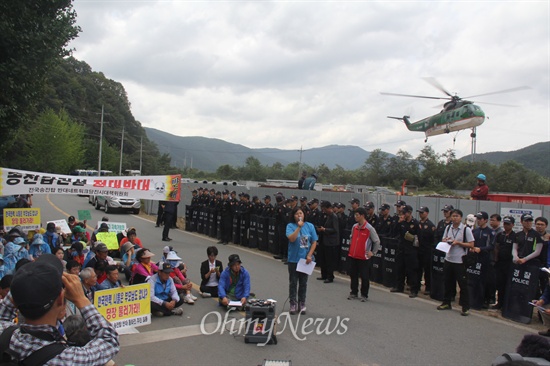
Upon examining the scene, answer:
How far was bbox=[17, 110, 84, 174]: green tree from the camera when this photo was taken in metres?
54.0

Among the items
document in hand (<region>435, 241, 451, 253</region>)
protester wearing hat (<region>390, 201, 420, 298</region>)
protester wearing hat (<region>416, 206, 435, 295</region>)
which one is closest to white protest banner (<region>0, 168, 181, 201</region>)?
protester wearing hat (<region>390, 201, 420, 298</region>)

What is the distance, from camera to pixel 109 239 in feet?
37.8

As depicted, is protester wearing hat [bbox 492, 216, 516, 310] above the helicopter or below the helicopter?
below

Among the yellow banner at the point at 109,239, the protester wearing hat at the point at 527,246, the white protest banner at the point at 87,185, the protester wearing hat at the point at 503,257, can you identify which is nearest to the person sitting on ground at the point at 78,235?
the yellow banner at the point at 109,239

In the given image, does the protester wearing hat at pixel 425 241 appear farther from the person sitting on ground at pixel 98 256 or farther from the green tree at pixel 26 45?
the green tree at pixel 26 45

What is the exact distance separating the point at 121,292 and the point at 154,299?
0.80m

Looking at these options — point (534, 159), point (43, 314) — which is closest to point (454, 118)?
point (43, 314)

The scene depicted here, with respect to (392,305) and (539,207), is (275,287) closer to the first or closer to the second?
(392,305)

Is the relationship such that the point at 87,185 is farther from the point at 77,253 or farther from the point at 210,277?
the point at 210,277

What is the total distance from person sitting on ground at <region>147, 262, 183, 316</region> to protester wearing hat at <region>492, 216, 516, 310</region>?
5977mm

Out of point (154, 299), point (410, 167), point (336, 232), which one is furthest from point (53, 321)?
point (410, 167)

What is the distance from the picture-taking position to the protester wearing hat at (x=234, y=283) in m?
7.62

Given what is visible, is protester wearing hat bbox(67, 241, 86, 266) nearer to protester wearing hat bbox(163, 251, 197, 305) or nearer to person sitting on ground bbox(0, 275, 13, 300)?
protester wearing hat bbox(163, 251, 197, 305)

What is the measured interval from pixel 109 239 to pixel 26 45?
5.61 meters
